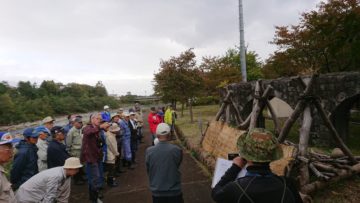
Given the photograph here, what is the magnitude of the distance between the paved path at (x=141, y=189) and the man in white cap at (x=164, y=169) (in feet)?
8.19

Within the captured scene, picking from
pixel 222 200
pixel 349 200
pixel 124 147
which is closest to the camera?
pixel 222 200

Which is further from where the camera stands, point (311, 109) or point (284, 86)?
point (284, 86)

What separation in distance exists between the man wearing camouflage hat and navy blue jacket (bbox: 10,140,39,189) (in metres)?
3.93

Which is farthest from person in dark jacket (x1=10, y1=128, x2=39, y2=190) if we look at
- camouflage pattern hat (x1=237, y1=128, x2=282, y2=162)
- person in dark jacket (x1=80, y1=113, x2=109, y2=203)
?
camouflage pattern hat (x1=237, y1=128, x2=282, y2=162)

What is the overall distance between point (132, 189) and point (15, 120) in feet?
141

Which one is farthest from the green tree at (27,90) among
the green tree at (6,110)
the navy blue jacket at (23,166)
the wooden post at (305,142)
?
the wooden post at (305,142)

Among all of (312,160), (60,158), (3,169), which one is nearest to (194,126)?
(312,160)

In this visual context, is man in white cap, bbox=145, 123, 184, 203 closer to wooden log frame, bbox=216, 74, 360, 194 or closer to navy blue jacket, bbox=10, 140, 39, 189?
navy blue jacket, bbox=10, 140, 39, 189

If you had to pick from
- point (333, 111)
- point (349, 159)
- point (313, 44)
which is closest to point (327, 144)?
point (333, 111)

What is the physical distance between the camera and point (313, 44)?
1680 cm

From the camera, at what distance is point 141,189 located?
25.4 ft

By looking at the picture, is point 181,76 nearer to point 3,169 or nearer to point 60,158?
point 60,158

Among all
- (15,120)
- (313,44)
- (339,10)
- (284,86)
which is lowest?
(15,120)

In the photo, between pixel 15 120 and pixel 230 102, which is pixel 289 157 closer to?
pixel 230 102
